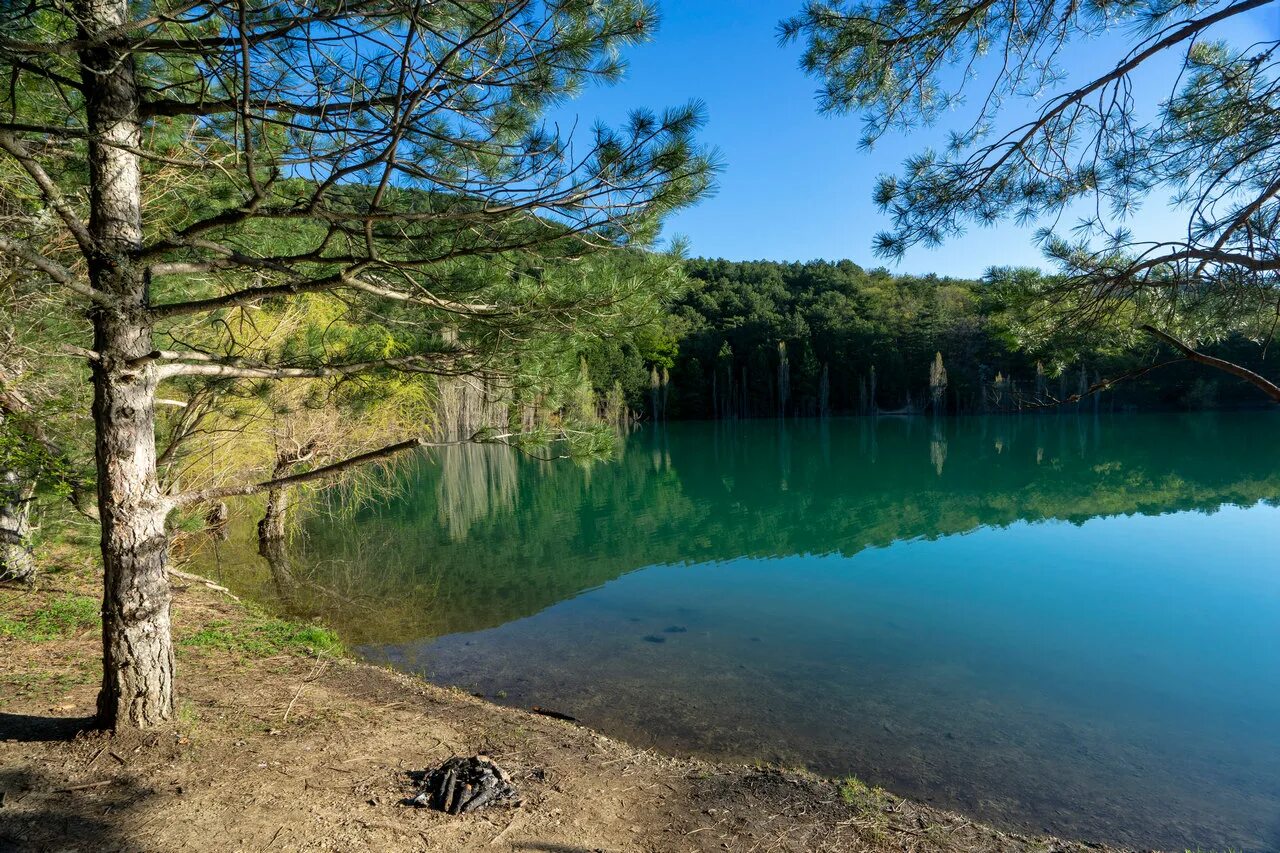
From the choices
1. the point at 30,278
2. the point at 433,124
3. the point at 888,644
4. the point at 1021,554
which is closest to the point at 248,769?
the point at 30,278

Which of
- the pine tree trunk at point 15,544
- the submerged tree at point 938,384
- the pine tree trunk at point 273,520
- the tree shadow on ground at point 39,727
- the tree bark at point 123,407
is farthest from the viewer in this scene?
the submerged tree at point 938,384

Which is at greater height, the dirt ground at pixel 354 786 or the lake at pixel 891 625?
the dirt ground at pixel 354 786

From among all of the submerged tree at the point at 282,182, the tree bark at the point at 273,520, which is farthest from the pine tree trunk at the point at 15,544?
the tree bark at the point at 273,520

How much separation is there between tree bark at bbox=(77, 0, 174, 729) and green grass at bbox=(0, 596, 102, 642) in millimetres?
2564

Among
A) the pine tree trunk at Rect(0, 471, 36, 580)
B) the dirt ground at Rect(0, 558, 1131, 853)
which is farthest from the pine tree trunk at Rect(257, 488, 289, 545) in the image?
the dirt ground at Rect(0, 558, 1131, 853)

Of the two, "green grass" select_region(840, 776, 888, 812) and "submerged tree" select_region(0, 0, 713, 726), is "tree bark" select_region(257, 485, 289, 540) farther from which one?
"green grass" select_region(840, 776, 888, 812)

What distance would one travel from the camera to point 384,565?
29.8 feet

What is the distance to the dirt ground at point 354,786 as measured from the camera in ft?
7.83

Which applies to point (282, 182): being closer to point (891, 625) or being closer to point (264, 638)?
point (264, 638)

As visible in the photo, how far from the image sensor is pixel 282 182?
308cm

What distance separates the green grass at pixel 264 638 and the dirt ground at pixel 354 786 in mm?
694

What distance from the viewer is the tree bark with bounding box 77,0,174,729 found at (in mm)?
2533

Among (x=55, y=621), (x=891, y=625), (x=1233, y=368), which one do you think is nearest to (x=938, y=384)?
(x=891, y=625)

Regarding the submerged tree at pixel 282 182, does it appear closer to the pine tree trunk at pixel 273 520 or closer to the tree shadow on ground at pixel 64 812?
the tree shadow on ground at pixel 64 812
